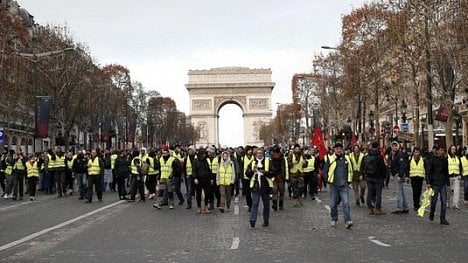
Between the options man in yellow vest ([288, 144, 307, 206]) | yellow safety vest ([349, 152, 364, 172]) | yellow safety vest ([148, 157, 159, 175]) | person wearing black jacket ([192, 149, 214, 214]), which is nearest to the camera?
person wearing black jacket ([192, 149, 214, 214])

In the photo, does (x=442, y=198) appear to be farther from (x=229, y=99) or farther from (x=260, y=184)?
(x=229, y=99)

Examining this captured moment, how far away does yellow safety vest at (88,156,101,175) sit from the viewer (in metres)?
23.8

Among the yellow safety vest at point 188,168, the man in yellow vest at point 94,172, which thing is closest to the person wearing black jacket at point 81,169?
the man in yellow vest at point 94,172

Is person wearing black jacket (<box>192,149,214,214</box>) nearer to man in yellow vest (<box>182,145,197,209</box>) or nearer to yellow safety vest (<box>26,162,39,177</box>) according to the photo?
man in yellow vest (<box>182,145,197,209</box>)

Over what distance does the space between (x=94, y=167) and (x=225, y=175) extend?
20.7ft

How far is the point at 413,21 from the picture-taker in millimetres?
37594

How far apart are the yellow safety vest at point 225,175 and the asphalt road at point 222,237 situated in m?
0.88

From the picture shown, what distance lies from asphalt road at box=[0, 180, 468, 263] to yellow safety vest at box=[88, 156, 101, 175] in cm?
→ 349

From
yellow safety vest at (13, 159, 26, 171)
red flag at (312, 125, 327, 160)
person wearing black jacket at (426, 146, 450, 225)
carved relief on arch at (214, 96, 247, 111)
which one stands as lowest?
person wearing black jacket at (426, 146, 450, 225)

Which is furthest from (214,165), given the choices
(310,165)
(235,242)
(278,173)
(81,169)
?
(235,242)

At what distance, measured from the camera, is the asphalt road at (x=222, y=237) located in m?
11.3

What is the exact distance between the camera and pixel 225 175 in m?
19.3

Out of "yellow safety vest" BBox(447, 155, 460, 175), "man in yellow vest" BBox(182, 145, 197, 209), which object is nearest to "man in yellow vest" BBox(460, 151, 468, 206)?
"yellow safety vest" BBox(447, 155, 460, 175)

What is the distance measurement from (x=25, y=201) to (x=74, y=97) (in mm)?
30968
